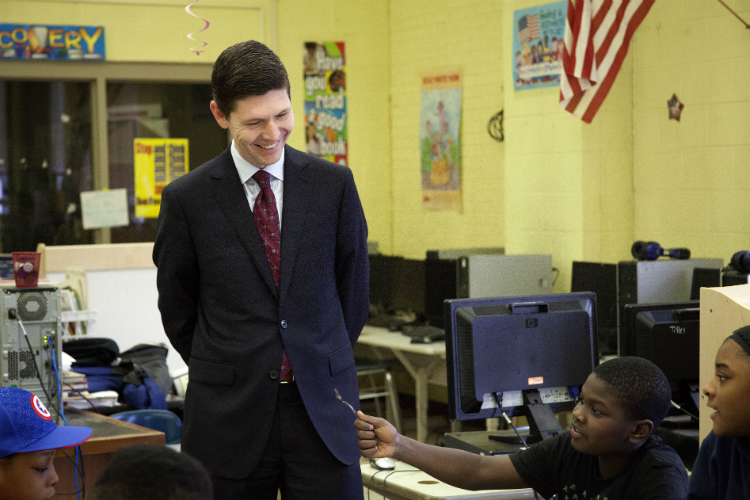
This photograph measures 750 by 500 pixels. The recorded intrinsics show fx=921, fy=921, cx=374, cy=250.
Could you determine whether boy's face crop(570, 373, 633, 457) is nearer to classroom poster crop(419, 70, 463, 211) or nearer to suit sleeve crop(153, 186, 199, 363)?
suit sleeve crop(153, 186, 199, 363)

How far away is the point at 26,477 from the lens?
1740 millimetres

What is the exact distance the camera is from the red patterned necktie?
1789 mm

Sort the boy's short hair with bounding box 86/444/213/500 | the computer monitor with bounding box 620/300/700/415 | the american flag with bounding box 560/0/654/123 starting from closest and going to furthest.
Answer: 1. the boy's short hair with bounding box 86/444/213/500
2. the computer monitor with bounding box 620/300/700/415
3. the american flag with bounding box 560/0/654/123

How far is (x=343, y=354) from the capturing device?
1830 millimetres

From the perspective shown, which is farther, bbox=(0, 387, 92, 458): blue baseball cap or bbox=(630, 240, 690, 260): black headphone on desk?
bbox=(630, 240, 690, 260): black headphone on desk

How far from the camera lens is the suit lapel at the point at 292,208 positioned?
1.78m

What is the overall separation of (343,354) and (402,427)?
431 cm

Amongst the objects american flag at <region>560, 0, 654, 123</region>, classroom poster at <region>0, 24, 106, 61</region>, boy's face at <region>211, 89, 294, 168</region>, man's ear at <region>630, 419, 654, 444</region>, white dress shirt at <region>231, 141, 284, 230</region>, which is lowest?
man's ear at <region>630, 419, 654, 444</region>

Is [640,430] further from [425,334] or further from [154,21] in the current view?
[154,21]

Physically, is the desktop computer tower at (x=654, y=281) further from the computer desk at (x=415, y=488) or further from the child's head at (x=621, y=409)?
the child's head at (x=621, y=409)

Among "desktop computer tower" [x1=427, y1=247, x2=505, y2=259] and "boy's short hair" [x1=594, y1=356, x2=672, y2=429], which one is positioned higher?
"desktop computer tower" [x1=427, y1=247, x2=505, y2=259]

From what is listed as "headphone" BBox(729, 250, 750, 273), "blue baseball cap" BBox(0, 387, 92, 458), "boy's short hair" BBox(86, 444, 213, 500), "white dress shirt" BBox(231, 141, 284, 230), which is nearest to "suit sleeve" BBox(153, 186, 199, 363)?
"white dress shirt" BBox(231, 141, 284, 230)

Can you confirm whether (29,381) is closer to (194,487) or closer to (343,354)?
(343,354)

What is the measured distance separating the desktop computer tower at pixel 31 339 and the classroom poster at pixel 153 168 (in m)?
3.72
